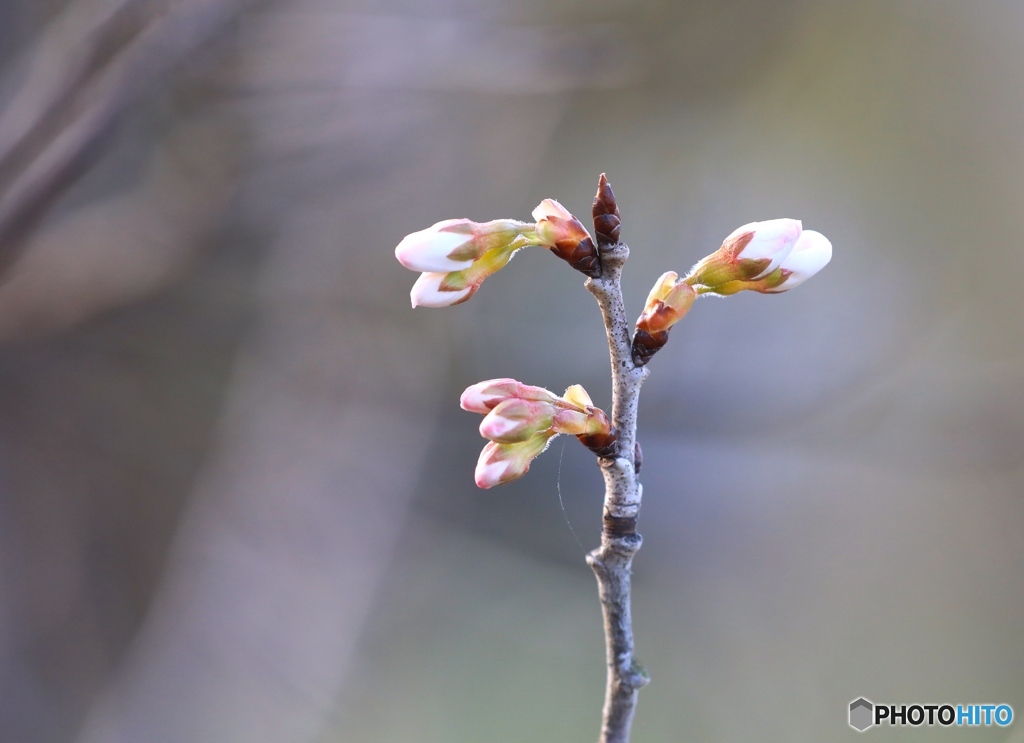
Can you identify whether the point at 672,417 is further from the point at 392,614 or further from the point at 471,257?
the point at 471,257

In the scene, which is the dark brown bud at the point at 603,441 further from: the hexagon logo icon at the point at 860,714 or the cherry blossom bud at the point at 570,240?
the hexagon logo icon at the point at 860,714

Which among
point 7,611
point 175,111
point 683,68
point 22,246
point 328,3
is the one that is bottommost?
point 7,611

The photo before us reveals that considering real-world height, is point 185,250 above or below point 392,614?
above

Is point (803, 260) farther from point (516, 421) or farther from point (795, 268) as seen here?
point (516, 421)

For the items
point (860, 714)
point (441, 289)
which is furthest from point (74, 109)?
point (860, 714)

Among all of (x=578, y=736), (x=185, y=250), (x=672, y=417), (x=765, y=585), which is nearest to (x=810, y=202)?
(x=672, y=417)

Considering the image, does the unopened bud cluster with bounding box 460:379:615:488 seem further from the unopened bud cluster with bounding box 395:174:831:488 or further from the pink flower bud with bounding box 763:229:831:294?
the pink flower bud with bounding box 763:229:831:294

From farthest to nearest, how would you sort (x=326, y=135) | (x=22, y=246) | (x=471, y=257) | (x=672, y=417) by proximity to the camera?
(x=672, y=417) < (x=326, y=135) < (x=22, y=246) < (x=471, y=257)

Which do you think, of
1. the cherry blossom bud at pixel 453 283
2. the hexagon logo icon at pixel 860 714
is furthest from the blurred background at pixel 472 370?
the cherry blossom bud at pixel 453 283
